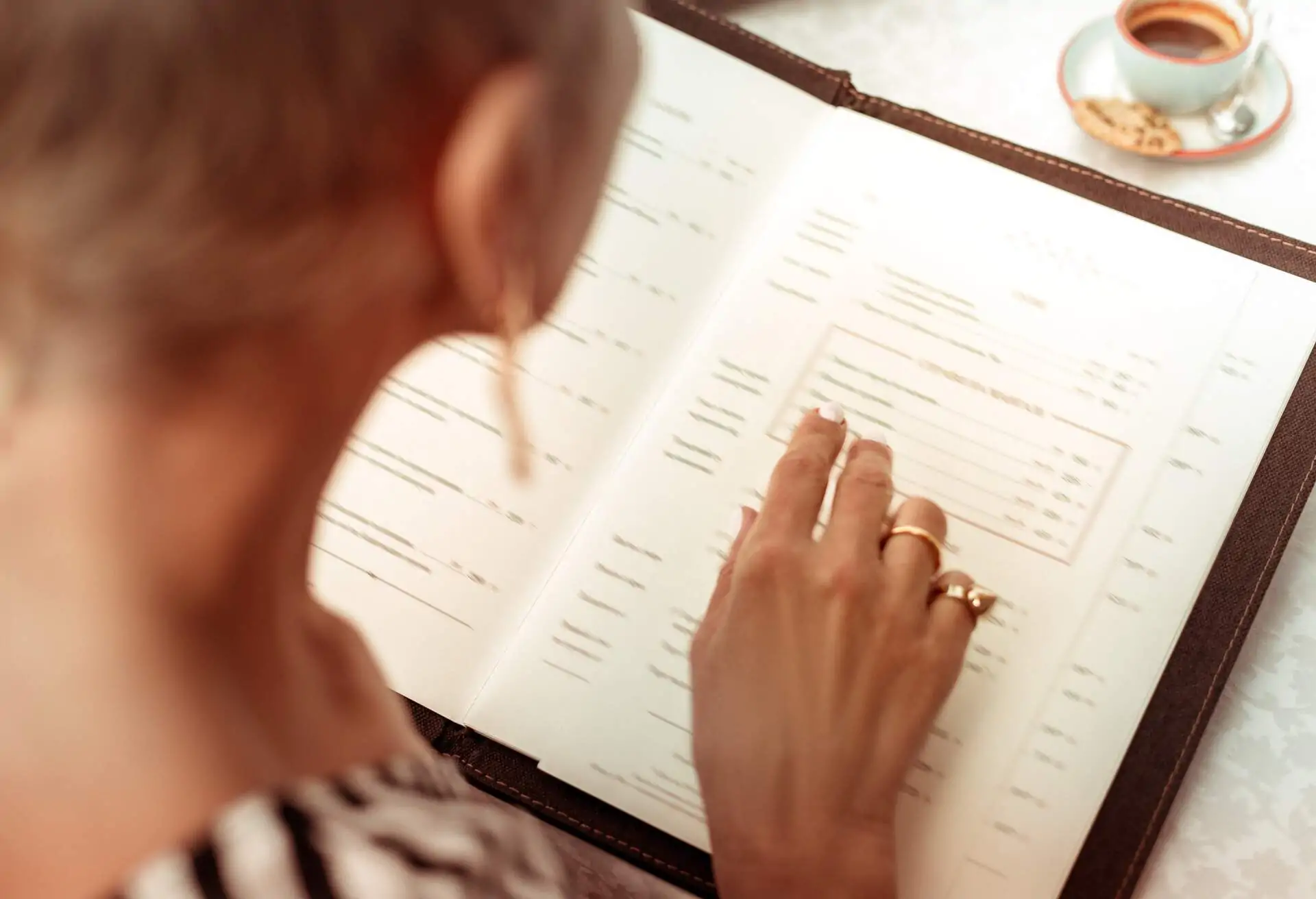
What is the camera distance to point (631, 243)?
1.93ft

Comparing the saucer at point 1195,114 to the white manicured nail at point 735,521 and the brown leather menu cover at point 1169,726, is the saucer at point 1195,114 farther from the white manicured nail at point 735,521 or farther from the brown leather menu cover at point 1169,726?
the white manicured nail at point 735,521

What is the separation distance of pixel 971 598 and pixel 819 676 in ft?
0.25

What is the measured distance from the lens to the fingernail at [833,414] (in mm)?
516

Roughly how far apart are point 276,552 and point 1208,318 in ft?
1.47

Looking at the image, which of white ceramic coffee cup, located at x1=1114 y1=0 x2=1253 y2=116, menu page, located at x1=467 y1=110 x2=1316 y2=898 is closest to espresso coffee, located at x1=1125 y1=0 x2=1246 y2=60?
white ceramic coffee cup, located at x1=1114 y1=0 x2=1253 y2=116

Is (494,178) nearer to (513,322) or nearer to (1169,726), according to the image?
(513,322)

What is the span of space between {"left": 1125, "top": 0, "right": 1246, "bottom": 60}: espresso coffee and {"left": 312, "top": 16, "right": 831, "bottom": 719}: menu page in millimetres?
187

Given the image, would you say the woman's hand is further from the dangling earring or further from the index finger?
the dangling earring

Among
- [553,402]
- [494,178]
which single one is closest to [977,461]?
[553,402]

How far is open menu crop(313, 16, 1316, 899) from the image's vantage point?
0.46m

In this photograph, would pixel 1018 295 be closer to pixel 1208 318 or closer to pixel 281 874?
pixel 1208 318

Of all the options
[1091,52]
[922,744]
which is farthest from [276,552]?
[1091,52]

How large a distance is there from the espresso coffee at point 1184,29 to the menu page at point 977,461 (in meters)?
0.12

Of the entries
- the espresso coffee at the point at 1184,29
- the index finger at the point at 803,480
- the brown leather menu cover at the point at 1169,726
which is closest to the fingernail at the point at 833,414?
the index finger at the point at 803,480
